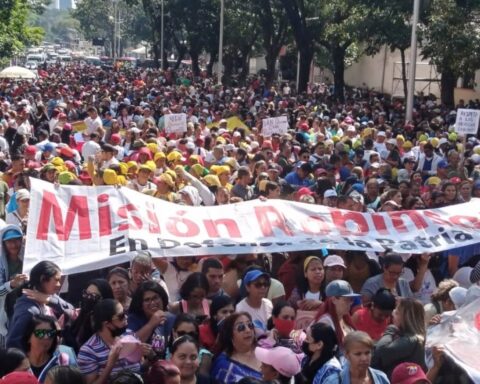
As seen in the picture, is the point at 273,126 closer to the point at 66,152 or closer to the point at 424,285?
the point at 66,152

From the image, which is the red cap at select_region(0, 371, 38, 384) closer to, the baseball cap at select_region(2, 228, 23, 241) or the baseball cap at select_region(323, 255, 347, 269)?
the baseball cap at select_region(2, 228, 23, 241)

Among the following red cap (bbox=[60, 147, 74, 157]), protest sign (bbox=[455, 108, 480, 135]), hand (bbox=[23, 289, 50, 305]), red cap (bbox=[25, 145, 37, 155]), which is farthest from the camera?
protest sign (bbox=[455, 108, 480, 135])

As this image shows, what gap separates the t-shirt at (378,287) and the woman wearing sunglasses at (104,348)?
224cm

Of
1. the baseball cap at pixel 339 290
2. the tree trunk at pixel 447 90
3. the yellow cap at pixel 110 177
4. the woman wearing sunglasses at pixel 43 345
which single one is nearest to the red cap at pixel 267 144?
the yellow cap at pixel 110 177

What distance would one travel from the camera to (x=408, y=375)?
457 centimetres

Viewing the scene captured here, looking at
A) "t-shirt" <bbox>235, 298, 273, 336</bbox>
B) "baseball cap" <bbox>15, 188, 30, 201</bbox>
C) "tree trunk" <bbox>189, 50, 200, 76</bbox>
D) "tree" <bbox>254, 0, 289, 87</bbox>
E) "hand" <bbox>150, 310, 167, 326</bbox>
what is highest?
"tree" <bbox>254, 0, 289, 87</bbox>

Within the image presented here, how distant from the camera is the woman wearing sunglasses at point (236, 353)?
16.3 ft

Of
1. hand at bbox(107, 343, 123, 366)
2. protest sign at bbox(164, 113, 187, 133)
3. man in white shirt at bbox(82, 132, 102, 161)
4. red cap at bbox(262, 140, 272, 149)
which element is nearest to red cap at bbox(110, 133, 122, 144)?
man in white shirt at bbox(82, 132, 102, 161)

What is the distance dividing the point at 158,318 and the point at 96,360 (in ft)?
1.89

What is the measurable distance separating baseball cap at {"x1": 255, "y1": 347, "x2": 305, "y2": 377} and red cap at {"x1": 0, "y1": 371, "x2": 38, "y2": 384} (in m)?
1.22

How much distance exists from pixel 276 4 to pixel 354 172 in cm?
2862

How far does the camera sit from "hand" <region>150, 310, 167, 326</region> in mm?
5309

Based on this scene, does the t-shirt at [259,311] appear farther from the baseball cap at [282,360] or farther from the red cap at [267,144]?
the red cap at [267,144]

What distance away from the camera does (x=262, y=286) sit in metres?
6.08
